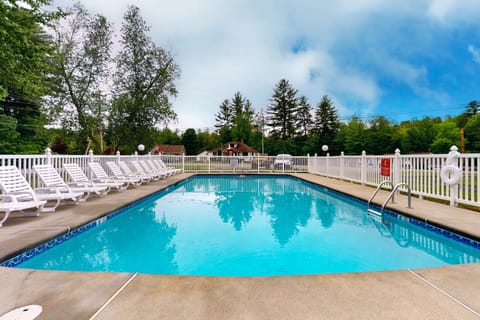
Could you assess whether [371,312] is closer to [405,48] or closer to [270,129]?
[405,48]

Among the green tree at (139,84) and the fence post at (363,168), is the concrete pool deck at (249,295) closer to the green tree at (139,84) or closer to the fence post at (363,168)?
the fence post at (363,168)

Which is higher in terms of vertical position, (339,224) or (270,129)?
(270,129)

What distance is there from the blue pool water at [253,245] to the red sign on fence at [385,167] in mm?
1723

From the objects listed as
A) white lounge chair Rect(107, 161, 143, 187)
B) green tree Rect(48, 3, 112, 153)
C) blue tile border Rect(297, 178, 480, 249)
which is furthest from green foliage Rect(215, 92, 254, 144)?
blue tile border Rect(297, 178, 480, 249)

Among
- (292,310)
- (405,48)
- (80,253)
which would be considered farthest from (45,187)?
(405,48)

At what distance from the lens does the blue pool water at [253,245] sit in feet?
9.75

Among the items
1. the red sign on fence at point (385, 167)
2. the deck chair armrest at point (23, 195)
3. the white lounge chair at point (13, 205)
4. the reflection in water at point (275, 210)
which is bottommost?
the reflection in water at point (275, 210)

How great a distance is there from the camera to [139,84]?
16156 mm

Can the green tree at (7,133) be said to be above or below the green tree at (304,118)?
below

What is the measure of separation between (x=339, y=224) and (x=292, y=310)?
360 centimetres

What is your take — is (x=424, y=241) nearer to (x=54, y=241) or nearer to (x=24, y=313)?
(x=24, y=313)

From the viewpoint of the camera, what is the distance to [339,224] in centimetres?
489

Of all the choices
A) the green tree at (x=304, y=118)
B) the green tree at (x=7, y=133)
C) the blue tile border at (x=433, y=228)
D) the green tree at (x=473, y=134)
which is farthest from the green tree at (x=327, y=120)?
the blue tile border at (x=433, y=228)

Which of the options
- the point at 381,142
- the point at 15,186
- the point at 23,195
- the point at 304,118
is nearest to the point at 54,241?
the point at 23,195
